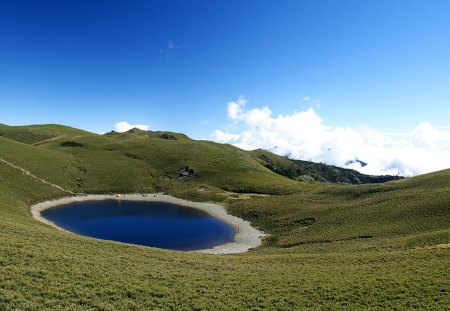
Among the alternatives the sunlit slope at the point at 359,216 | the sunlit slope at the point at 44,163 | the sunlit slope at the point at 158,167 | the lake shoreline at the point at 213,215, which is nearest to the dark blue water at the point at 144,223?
the lake shoreline at the point at 213,215

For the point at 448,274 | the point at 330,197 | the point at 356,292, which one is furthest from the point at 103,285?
the point at 330,197

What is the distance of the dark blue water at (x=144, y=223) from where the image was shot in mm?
60897

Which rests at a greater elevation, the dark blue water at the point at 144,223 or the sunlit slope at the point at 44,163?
the sunlit slope at the point at 44,163

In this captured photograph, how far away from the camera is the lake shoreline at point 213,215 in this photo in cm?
5794

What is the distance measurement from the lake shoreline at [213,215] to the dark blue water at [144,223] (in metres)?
1.99

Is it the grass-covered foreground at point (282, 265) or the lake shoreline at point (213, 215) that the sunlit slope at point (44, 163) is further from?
the grass-covered foreground at point (282, 265)

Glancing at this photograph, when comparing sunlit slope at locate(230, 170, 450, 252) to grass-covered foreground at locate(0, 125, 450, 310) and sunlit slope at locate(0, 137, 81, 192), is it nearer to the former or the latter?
grass-covered foreground at locate(0, 125, 450, 310)

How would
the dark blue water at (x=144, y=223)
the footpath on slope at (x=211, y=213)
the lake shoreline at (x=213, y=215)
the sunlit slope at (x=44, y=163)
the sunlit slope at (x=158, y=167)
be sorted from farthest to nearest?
the sunlit slope at (x=158, y=167)
the sunlit slope at (x=44, y=163)
the dark blue water at (x=144, y=223)
the footpath on slope at (x=211, y=213)
the lake shoreline at (x=213, y=215)

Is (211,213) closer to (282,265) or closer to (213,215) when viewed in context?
(213,215)

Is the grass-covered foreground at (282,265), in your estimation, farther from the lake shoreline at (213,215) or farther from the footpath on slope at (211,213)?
the footpath on slope at (211,213)

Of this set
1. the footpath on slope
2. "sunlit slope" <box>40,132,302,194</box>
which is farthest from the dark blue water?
Result: "sunlit slope" <box>40,132,302,194</box>

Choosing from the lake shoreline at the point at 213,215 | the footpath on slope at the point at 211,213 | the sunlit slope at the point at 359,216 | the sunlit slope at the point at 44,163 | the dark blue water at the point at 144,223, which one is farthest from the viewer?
the sunlit slope at the point at 44,163

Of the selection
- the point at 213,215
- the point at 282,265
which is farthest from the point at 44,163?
the point at 282,265

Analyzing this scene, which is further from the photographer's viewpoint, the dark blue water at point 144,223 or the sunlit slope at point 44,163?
the sunlit slope at point 44,163
